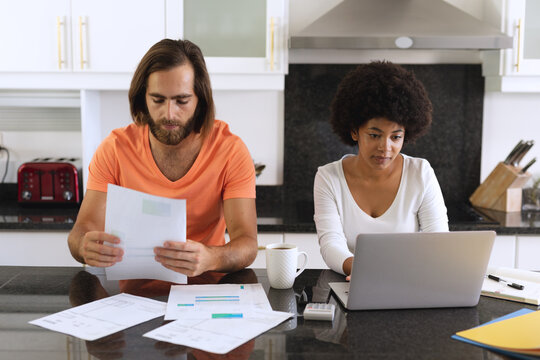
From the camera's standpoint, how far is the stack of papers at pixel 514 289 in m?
1.43

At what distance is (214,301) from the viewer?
4.50 ft

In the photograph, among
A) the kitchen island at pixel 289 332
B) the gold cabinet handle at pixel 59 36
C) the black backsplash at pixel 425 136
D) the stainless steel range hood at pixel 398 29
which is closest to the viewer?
the kitchen island at pixel 289 332

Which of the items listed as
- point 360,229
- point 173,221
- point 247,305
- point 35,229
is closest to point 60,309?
point 173,221

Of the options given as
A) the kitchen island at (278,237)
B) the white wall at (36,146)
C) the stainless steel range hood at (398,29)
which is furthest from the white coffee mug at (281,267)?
the white wall at (36,146)

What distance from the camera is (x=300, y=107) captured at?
3146 millimetres

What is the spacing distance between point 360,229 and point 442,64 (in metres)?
1.56

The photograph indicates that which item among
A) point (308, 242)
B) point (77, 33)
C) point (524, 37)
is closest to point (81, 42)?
point (77, 33)

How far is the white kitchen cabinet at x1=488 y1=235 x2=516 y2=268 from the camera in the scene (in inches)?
104

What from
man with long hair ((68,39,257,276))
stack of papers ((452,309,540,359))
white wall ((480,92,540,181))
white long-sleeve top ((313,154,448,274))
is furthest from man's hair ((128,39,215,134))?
white wall ((480,92,540,181))

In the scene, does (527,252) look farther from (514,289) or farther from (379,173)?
(514,289)

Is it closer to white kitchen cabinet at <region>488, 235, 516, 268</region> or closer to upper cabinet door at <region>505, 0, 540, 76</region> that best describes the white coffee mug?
white kitchen cabinet at <region>488, 235, 516, 268</region>

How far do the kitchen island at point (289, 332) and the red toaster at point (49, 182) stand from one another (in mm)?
1399

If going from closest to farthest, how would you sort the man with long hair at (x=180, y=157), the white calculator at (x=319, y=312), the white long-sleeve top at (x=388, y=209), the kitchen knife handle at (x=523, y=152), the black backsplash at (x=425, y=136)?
1. the white calculator at (x=319, y=312)
2. the man with long hair at (x=180, y=157)
3. the white long-sleeve top at (x=388, y=209)
4. the kitchen knife handle at (x=523, y=152)
5. the black backsplash at (x=425, y=136)

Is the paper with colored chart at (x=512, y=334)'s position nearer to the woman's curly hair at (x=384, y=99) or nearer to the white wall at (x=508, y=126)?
the woman's curly hair at (x=384, y=99)
